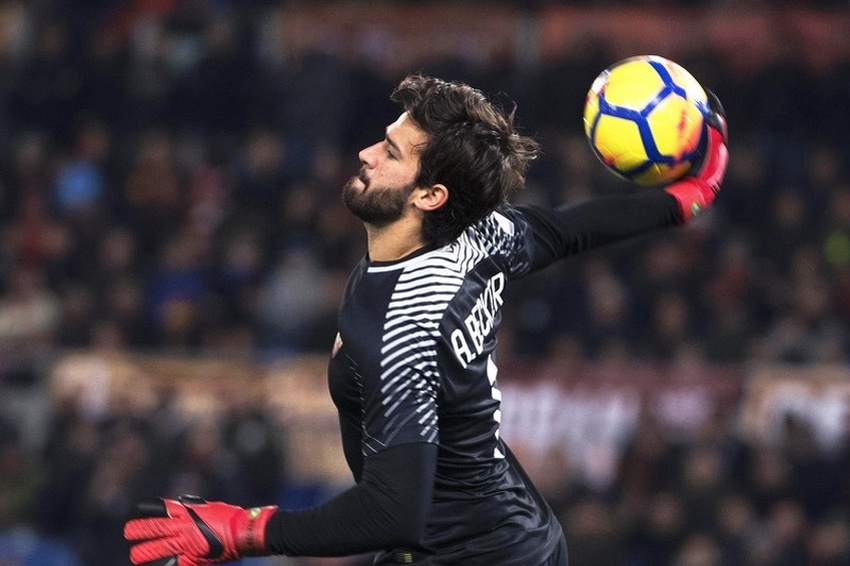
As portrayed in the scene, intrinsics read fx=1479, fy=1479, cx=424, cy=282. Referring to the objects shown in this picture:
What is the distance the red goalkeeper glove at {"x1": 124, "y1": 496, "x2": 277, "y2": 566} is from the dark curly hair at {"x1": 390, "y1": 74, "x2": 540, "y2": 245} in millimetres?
925

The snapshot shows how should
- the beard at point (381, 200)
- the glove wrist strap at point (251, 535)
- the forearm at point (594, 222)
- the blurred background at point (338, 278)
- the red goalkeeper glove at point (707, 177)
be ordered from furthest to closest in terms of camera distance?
1. the blurred background at point (338, 278)
2. the red goalkeeper glove at point (707, 177)
3. the forearm at point (594, 222)
4. the beard at point (381, 200)
5. the glove wrist strap at point (251, 535)

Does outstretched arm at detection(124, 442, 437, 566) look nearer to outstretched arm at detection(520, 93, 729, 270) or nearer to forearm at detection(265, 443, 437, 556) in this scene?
forearm at detection(265, 443, 437, 556)

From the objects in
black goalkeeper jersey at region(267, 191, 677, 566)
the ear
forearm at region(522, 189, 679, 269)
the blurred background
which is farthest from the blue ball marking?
the blurred background

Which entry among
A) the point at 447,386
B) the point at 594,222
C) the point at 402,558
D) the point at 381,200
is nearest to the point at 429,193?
the point at 381,200

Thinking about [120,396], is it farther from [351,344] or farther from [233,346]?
[351,344]

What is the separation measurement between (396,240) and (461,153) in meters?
0.30

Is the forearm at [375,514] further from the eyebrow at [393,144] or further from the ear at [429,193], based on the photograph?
the eyebrow at [393,144]

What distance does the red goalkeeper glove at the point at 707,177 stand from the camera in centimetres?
466

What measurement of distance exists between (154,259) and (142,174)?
4.06 feet

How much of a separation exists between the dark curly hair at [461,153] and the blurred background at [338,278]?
4.01 meters

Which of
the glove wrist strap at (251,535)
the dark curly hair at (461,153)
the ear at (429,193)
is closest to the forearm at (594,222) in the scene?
the dark curly hair at (461,153)

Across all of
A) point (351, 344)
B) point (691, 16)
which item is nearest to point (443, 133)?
point (351, 344)

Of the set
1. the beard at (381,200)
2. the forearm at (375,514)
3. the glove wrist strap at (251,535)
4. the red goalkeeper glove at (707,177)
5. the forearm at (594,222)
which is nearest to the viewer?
the forearm at (375,514)

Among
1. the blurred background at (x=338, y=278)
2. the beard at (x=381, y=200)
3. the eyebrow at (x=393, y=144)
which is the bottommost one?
the blurred background at (x=338, y=278)
